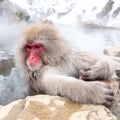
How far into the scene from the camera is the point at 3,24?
15.2 metres

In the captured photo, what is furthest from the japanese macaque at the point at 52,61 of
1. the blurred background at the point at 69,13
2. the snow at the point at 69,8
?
the snow at the point at 69,8

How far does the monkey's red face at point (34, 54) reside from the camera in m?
2.78

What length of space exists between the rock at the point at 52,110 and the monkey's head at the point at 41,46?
331 millimetres

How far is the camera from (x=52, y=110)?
2391 mm

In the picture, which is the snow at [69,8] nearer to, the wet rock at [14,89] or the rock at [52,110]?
the wet rock at [14,89]

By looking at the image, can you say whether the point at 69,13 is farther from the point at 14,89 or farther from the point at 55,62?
the point at 55,62

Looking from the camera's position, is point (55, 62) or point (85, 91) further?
point (55, 62)

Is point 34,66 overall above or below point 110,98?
above

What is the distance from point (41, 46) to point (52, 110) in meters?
0.61

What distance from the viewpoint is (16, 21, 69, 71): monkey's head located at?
2809mm

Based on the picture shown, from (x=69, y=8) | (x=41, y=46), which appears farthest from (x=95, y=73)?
(x=69, y=8)

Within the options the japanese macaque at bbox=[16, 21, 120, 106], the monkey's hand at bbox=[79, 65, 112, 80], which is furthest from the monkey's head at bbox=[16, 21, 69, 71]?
the monkey's hand at bbox=[79, 65, 112, 80]

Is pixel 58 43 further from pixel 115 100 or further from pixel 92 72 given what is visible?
pixel 115 100

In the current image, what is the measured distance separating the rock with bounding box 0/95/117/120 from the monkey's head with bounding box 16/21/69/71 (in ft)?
1.09
